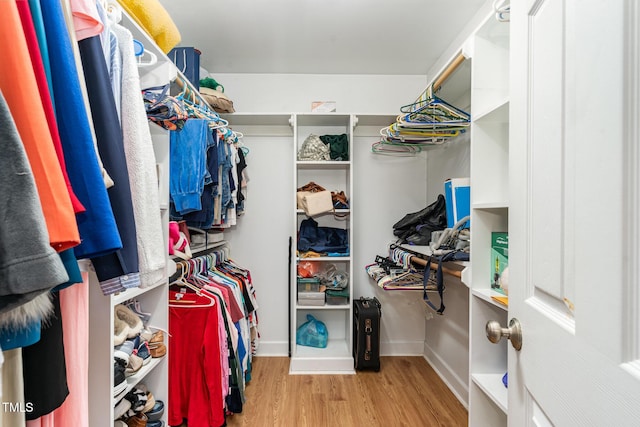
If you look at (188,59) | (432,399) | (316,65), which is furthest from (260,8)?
(432,399)

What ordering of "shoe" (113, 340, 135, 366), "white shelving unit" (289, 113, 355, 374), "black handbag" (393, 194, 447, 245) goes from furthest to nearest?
"white shelving unit" (289, 113, 355, 374)
"black handbag" (393, 194, 447, 245)
"shoe" (113, 340, 135, 366)

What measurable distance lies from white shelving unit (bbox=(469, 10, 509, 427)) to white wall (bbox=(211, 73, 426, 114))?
64.2 inches

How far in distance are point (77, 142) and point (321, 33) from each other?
2.06 meters

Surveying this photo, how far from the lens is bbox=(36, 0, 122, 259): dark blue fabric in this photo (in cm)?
62

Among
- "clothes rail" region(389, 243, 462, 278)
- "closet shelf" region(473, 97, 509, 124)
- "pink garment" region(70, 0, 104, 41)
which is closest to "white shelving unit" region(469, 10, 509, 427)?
"closet shelf" region(473, 97, 509, 124)

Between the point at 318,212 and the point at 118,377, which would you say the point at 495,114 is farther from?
the point at 118,377

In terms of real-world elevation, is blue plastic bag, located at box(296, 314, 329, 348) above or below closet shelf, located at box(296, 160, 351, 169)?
below

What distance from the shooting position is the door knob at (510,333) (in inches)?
28.6

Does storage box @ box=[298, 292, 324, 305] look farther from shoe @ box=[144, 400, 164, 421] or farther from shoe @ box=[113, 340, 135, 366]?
shoe @ box=[113, 340, 135, 366]

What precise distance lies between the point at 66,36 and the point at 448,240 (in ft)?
5.64

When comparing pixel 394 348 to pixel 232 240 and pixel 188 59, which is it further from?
pixel 188 59

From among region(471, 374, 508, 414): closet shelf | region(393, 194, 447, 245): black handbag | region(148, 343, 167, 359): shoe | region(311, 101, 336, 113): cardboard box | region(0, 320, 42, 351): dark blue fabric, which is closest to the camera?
region(0, 320, 42, 351): dark blue fabric

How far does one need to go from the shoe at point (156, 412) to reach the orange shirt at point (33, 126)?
135cm

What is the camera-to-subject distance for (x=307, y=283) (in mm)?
2662
